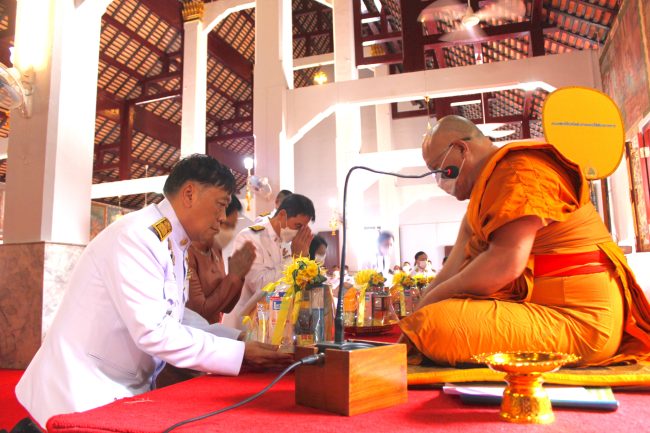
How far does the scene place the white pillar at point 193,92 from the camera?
27.1ft

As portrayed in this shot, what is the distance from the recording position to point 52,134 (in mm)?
3541

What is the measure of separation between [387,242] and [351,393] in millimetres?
6024

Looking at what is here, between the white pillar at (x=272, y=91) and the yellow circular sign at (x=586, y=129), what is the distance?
130 inches

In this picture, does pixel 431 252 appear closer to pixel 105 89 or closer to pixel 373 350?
pixel 105 89

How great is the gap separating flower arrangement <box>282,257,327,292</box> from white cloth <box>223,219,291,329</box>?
4.13ft

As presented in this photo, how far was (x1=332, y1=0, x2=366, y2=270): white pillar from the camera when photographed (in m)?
8.41

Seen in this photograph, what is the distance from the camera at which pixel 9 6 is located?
333 inches

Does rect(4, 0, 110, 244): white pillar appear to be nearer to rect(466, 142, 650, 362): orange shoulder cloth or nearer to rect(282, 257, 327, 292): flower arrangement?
rect(282, 257, 327, 292): flower arrangement

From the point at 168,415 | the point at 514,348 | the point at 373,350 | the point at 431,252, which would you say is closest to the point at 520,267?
the point at 514,348

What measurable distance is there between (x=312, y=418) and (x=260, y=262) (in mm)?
2034

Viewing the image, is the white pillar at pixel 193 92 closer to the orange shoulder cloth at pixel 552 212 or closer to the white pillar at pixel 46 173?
the white pillar at pixel 46 173

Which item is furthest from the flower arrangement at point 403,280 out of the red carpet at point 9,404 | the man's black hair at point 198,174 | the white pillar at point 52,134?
the white pillar at point 52,134

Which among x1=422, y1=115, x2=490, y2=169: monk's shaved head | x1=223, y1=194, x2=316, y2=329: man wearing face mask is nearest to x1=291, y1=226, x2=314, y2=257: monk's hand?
x1=223, y1=194, x2=316, y2=329: man wearing face mask

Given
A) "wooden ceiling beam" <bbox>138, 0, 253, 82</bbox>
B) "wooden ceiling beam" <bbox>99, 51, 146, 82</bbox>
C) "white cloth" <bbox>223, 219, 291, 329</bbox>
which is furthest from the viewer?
"wooden ceiling beam" <bbox>99, 51, 146, 82</bbox>
